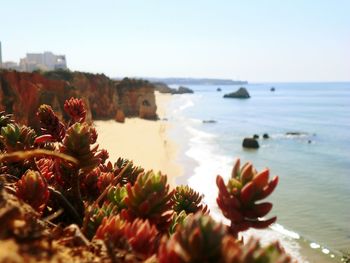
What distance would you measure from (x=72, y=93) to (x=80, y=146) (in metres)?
31.0

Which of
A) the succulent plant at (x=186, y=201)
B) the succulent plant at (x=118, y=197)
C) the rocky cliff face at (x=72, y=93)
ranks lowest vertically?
the rocky cliff face at (x=72, y=93)

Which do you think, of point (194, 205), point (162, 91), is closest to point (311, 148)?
point (194, 205)

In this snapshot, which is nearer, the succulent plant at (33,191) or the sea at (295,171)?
the succulent plant at (33,191)

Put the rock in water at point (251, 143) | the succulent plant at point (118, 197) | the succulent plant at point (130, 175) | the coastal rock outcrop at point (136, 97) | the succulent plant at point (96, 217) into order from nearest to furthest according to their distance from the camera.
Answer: the succulent plant at point (96, 217) < the succulent plant at point (118, 197) < the succulent plant at point (130, 175) < the rock in water at point (251, 143) < the coastal rock outcrop at point (136, 97)

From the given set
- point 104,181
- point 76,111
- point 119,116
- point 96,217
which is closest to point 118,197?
point 96,217

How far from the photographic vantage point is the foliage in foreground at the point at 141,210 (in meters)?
1.02

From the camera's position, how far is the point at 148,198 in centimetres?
151

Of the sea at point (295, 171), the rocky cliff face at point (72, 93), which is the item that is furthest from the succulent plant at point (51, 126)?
the rocky cliff face at point (72, 93)

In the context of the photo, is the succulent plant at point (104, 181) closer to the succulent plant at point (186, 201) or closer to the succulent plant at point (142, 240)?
the succulent plant at point (186, 201)

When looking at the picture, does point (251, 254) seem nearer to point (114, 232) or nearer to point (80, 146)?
point (114, 232)

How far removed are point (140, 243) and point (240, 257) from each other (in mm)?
415

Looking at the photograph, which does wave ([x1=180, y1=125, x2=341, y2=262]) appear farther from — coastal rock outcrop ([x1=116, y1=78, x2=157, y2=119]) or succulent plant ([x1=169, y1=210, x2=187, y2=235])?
coastal rock outcrop ([x1=116, y1=78, x2=157, y2=119])

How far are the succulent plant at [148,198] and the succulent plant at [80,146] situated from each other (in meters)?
0.38

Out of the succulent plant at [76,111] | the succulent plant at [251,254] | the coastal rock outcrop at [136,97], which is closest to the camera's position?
the succulent plant at [251,254]
